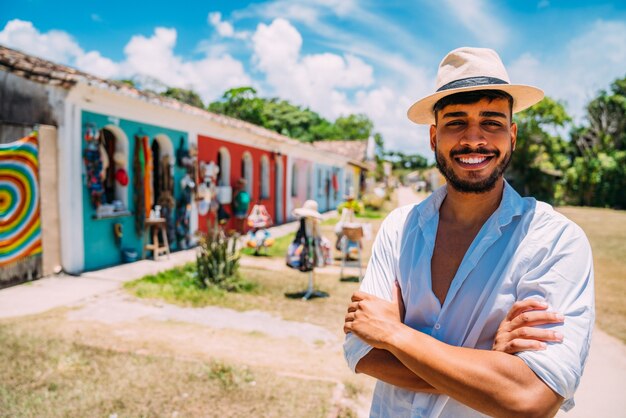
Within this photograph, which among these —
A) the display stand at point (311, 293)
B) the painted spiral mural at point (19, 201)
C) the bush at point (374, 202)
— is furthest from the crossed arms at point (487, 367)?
the bush at point (374, 202)

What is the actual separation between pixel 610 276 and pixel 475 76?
29.2ft

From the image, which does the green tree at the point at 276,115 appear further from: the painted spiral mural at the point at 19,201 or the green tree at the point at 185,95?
the painted spiral mural at the point at 19,201

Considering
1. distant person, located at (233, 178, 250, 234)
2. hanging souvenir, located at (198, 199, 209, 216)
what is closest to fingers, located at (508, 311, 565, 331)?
hanging souvenir, located at (198, 199, 209, 216)

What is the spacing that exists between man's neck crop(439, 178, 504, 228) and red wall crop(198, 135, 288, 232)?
923cm

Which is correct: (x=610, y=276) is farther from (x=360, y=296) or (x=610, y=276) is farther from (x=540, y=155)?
(x=540, y=155)

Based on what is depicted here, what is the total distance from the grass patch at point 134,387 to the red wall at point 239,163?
658 cm

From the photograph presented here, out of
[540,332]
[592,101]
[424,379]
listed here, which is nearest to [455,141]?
[540,332]

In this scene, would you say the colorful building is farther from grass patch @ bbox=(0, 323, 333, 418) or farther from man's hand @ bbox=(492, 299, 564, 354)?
man's hand @ bbox=(492, 299, 564, 354)

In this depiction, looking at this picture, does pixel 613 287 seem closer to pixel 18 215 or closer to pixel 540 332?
pixel 540 332

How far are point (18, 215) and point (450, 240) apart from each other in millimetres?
6333

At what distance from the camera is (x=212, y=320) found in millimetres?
5168

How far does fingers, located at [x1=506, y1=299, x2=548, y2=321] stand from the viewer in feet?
3.91

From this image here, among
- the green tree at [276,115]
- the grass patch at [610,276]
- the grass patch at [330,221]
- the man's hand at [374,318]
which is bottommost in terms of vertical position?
the grass patch at [610,276]

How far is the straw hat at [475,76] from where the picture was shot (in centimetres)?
142
